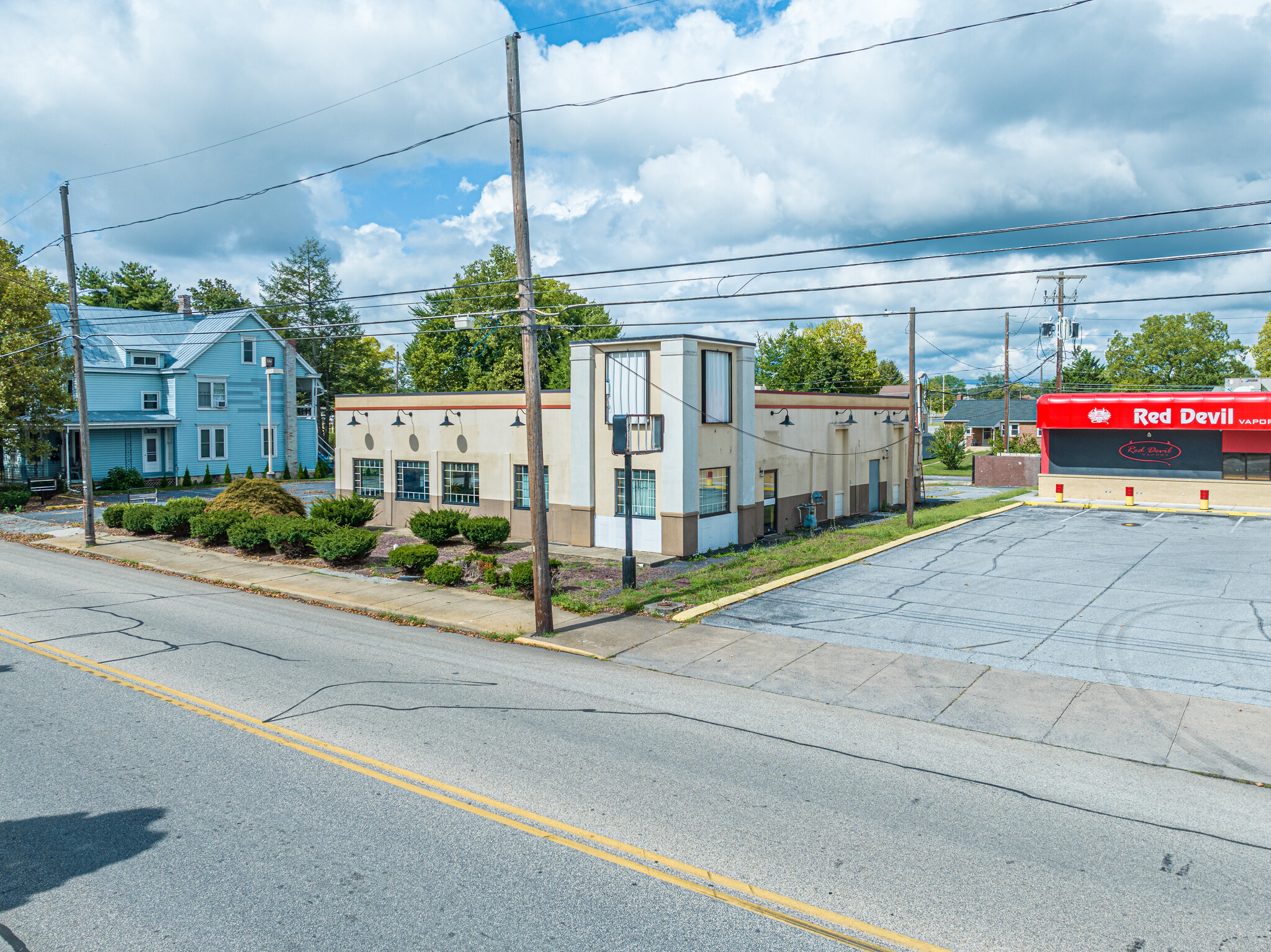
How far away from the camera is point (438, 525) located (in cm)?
2370

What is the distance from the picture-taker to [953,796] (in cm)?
781

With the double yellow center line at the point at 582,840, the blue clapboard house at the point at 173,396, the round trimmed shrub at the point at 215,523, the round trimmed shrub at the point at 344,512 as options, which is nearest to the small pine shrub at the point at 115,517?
the round trimmed shrub at the point at 215,523

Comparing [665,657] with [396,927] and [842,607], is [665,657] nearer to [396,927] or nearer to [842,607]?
[842,607]

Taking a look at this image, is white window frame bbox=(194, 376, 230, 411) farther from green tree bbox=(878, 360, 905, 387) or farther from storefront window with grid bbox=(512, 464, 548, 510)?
green tree bbox=(878, 360, 905, 387)

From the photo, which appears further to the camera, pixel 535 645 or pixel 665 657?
pixel 535 645

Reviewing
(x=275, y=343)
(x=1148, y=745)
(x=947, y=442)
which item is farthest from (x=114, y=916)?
(x=947, y=442)

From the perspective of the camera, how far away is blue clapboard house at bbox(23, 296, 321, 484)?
138 feet

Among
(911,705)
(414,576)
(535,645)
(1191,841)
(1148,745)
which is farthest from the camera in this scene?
(414,576)

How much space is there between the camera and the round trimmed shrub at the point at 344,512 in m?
25.6

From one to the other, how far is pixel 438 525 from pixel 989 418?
75536 mm

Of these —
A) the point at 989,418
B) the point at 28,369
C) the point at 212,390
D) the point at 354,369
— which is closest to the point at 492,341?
the point at 354,369

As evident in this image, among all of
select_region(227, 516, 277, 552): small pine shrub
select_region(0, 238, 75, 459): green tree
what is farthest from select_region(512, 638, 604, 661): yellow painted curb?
select_region(0, 238, 75, 459): green tree

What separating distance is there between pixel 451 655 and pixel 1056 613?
11286mm

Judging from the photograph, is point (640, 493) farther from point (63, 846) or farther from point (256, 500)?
point (63, 846)
